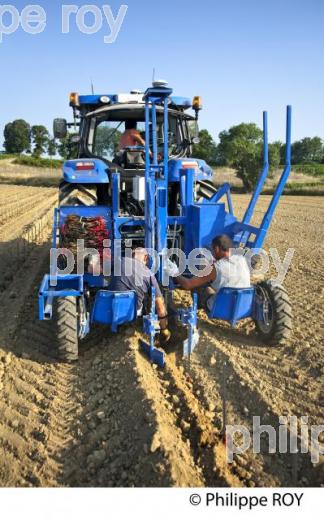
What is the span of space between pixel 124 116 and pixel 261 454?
4318 millimetres

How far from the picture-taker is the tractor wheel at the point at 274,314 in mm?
4324

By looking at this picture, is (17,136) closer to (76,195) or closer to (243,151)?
(243,151)

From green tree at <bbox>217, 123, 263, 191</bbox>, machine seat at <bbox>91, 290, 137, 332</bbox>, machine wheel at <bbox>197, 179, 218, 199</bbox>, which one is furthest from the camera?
green tree at <bbox>217, 123, 263, 191</bbox>

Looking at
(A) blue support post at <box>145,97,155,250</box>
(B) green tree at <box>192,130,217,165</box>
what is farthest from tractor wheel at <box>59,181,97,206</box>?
(B) green tree at <box>192,130,217,165</box>

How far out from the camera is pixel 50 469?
A: 9.09 ft

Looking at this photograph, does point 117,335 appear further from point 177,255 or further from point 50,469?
point 50,469

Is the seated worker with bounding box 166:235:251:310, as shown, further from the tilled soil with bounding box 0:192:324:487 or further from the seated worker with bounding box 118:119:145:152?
the seated worker with bounding box 118:119:145:152

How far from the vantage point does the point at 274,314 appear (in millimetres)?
4340

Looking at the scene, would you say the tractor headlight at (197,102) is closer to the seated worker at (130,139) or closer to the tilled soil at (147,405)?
the seated worker at (130,139)

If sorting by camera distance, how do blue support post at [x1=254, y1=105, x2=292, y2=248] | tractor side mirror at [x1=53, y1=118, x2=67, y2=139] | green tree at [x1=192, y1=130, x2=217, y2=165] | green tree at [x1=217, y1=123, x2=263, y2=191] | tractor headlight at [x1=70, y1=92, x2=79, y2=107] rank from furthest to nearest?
1. green tree at [x1=192, y1=130, x2=217, y2=165]
2. green tree at [x1=217, y1=123, x2=263, y2=191]
3. tractor side mirror at [x1=53, y1=118, x2=67, y2=139]
4. tractor headlight at [x1=70, y1=92, x2=79, y2=107]
5. blue support post at [x1=254, y1=105, x2=292, y2=248]

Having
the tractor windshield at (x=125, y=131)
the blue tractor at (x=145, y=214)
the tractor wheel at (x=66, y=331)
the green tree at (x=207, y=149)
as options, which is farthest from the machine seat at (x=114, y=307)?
the green tree at (x=207, y=149)

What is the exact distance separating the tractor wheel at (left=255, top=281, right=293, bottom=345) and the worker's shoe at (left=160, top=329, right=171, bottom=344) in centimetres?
89

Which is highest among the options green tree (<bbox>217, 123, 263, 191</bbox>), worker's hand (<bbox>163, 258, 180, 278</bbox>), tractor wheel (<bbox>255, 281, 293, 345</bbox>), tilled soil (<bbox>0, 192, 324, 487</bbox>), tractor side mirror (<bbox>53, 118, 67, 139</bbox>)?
green tree (<bbox>217, 123, 263, 191</bbox>)

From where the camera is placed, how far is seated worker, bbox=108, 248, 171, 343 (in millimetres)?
4199
